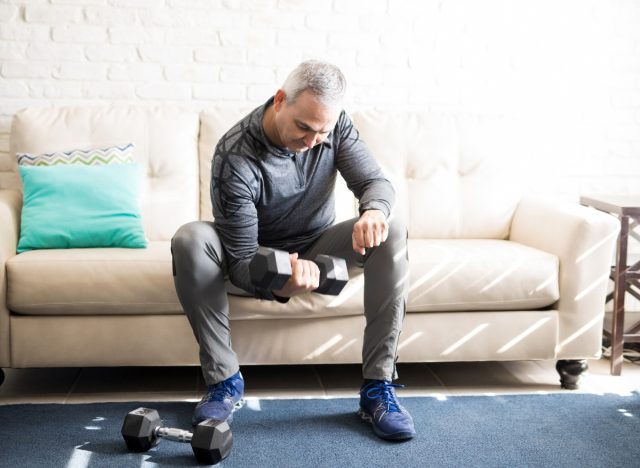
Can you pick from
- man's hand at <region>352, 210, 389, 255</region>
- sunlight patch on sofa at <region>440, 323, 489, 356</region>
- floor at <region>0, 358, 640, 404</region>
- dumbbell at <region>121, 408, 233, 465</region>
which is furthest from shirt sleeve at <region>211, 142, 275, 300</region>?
sunlight patch on sofa at <region>440, 323, 489, 356</region>

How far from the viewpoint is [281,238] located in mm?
2152

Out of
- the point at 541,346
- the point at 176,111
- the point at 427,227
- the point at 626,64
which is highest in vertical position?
the point at 626,64

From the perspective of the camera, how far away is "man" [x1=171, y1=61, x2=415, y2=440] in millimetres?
1952

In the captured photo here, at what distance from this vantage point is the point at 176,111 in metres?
2.74

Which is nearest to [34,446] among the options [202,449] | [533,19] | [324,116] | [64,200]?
[202,449]

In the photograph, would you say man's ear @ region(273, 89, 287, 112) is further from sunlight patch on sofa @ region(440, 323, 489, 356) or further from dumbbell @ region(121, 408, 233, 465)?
sunlight patch on sofa @ region(440, 323, 489, 356)

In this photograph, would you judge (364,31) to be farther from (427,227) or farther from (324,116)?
(324,116)

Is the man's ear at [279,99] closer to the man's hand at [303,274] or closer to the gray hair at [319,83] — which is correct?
the gray hair at [319,83]

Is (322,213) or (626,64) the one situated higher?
(626,64)

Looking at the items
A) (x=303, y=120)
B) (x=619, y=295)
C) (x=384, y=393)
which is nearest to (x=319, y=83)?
(x=303, y=120)

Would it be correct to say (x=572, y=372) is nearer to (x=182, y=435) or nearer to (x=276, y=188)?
(x=276, y=188)

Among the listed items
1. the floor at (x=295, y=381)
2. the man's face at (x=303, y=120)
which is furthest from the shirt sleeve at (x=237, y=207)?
the floor at (x=295, y=381)

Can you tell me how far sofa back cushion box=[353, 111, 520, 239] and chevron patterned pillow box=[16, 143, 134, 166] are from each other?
2.76ft

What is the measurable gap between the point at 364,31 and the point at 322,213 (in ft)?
3.55
